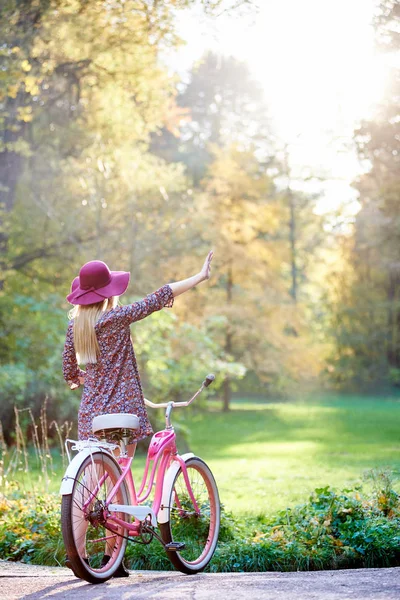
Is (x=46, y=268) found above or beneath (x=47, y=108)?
beneath

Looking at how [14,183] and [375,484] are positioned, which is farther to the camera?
[14,183]

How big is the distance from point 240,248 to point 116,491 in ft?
67.9

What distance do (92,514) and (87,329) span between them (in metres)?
1.00

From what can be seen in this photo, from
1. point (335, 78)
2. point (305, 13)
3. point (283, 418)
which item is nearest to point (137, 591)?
point (305, 13)

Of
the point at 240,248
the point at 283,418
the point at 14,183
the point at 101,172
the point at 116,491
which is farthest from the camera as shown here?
the point at 240,248

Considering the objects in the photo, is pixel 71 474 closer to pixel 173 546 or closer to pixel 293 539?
pixel 173 546

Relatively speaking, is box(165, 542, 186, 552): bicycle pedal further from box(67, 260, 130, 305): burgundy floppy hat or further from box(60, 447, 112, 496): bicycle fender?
box(67, 260, 130, 305): burgundy floppy hat

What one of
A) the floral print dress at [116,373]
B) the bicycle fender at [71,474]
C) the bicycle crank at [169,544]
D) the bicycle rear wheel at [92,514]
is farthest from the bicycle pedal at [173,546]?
the bicycle fender at [71,474]

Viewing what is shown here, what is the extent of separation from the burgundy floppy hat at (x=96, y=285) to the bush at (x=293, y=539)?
1.74 metres

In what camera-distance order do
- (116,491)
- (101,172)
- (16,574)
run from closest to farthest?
(116,491) < (16,574) < (101,172)

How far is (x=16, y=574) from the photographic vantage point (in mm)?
5109

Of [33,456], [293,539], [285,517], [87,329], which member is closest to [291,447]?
[33,456]

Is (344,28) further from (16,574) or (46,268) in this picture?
(46,268)

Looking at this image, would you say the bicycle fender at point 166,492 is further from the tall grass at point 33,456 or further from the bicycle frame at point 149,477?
the tall grass at point 33,456
